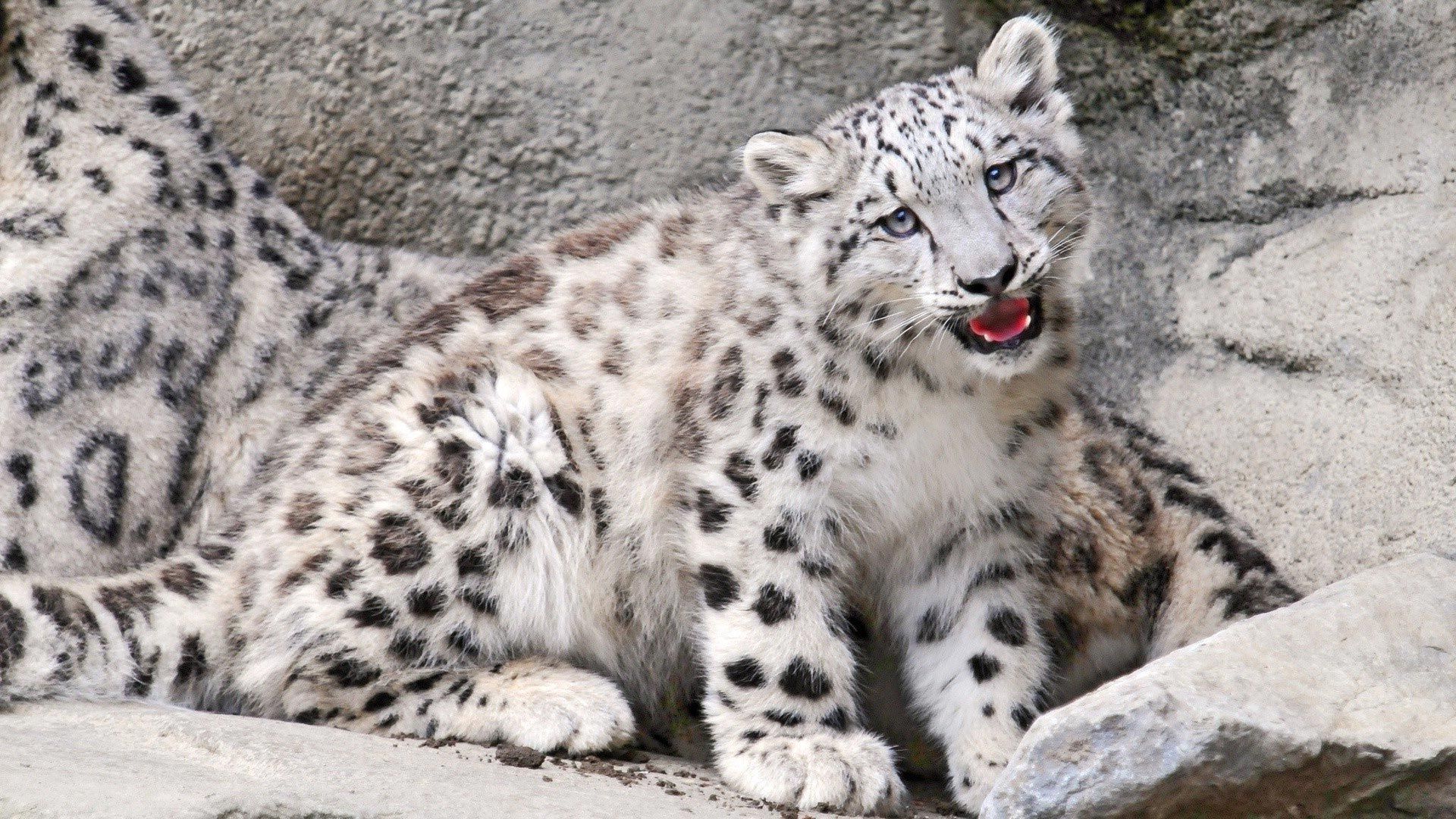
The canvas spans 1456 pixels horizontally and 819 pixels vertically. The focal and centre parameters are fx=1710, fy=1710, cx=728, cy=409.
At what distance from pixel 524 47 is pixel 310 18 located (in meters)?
0.61

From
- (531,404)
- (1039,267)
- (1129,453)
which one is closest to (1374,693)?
(1039,267)

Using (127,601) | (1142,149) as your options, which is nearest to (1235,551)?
(1142,149)

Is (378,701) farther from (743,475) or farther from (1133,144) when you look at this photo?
(1133,144)

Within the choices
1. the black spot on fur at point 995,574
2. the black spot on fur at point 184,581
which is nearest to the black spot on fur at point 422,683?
the black spot on fur at point 184,581

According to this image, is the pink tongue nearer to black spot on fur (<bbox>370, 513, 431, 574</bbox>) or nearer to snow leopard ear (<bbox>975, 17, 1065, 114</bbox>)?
snow leopard ear (<bbox>975, 17, 1065, 114</bbox>)

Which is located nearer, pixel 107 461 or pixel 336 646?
pixel 336 646

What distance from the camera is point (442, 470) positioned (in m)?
3.69

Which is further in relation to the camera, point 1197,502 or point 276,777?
point 1197,502

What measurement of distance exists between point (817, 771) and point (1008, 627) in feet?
2.01

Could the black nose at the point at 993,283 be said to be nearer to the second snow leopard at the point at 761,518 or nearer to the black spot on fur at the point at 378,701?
the second snow leopard at the point at 761,518

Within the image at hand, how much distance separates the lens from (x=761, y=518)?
3533mm

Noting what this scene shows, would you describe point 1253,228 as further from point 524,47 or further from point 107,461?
point 107,461

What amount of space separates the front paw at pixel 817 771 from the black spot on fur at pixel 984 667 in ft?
1.04

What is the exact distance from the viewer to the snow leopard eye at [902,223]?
135 inches
